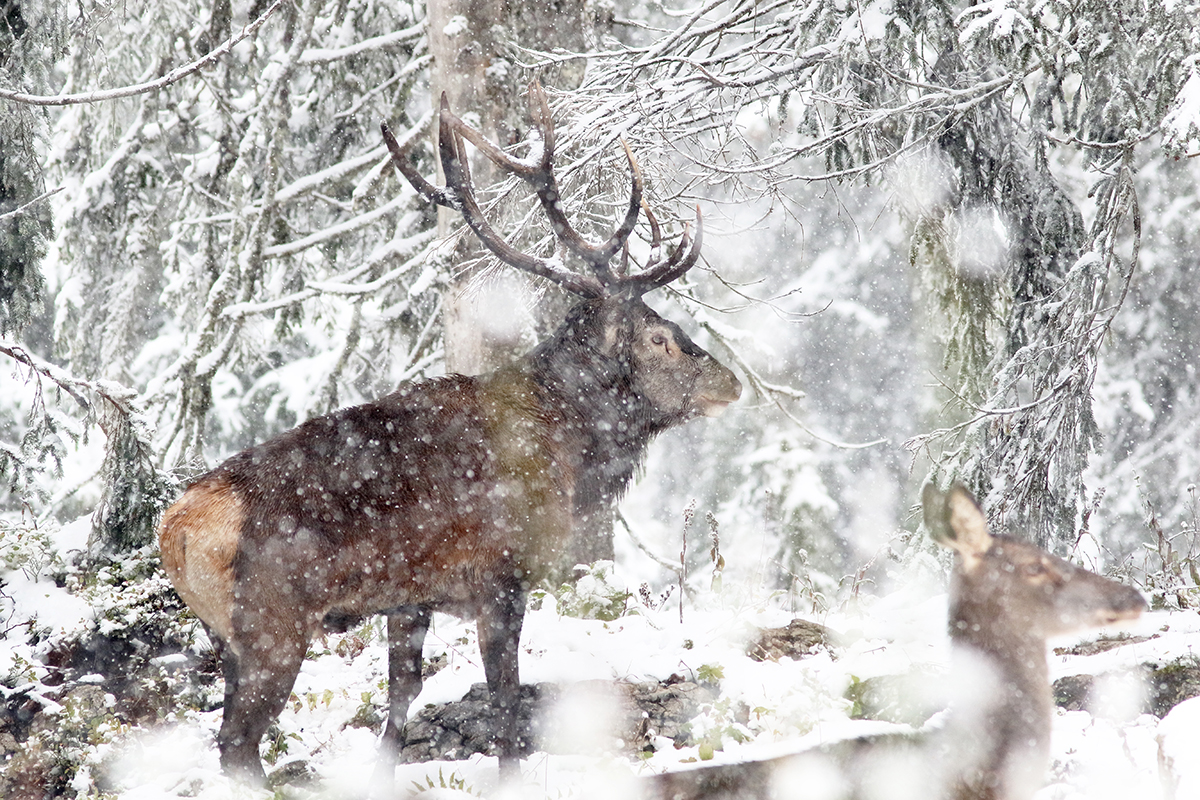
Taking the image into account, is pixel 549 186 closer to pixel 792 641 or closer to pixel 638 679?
pixel 638 679

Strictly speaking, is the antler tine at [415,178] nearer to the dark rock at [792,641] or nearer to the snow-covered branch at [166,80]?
the snow-covered branch at [166,80]

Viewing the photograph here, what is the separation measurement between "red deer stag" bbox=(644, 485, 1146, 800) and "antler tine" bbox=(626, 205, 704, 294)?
6.72 ft

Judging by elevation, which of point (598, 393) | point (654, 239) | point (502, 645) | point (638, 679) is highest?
point (654, 239)

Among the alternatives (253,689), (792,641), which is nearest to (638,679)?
(792,641)

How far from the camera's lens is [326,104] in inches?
371

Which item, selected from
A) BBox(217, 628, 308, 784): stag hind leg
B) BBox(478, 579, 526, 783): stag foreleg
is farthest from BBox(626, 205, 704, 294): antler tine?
BBox(217, 628, 308, 784): stag hind leg

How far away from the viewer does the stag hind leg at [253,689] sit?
355cm

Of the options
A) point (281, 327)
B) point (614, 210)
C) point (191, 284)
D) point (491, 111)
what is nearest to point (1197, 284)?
point (614, 210)

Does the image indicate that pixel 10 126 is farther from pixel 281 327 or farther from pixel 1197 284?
pixel 1197 284

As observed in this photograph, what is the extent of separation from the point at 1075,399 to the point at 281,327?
6.55 meters

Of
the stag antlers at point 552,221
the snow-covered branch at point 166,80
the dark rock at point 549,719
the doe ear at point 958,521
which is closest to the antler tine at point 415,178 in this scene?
the stag antlers at point 552,221

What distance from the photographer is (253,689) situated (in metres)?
3.56

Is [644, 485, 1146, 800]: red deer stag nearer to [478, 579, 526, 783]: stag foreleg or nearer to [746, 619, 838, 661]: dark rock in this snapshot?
[478, 579, 526, 783]: stag foreleg

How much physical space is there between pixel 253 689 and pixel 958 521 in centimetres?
257
